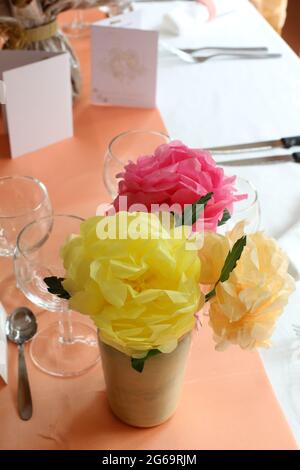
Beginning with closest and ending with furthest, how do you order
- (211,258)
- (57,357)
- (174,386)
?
(211,258), (174,386), (57,357)

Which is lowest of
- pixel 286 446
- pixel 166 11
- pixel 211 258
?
pixel 286 446

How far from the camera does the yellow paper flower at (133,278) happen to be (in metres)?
0.45

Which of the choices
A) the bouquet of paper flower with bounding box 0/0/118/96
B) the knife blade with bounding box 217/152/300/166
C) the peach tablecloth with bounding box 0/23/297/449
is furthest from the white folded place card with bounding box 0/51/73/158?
the peach tablecloth with bounding box 0/23/297/449

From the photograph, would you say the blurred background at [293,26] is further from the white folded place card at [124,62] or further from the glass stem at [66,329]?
the glass stem at [66,329]

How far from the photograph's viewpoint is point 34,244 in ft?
2.30

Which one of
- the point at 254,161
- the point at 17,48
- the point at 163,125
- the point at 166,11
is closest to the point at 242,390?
the point at 254,161

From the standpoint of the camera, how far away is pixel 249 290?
48 cm

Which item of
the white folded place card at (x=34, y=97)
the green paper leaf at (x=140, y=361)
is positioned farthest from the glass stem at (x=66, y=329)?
the white folded place card at (x=34, y=97)

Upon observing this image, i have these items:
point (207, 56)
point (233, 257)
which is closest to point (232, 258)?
point (233, 257)

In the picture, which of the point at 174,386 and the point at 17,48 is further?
the point at 17,48

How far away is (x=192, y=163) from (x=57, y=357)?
300 mm

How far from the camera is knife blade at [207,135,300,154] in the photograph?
108 centimetres

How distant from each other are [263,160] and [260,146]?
0.05m

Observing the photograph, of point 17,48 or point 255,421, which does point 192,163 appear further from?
point 17,48
